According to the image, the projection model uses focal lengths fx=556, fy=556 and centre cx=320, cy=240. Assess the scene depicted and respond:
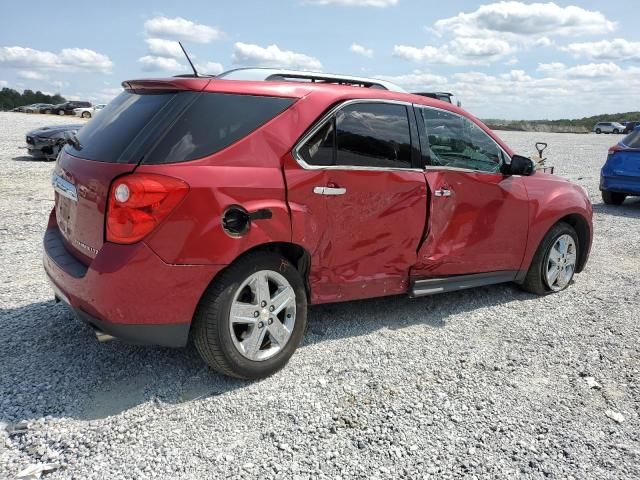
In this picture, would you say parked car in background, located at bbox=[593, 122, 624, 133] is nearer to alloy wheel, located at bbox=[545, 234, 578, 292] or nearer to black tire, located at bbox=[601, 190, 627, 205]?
black tire, located at bbox=[601, 190, 627, 205]

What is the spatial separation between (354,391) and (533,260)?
265cm

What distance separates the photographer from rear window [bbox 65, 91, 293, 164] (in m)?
3.06

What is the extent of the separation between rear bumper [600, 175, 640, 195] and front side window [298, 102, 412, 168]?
26.9ft

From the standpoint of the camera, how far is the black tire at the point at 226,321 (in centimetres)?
317

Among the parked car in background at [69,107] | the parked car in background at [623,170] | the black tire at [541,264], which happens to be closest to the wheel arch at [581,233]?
the black tire at [541,264]

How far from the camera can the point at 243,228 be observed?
125 inches

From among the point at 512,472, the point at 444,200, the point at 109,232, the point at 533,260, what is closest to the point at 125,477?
the point at 109,232

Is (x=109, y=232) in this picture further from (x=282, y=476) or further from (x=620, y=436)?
(x=620, y=436)

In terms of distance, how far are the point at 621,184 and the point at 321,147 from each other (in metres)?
9.07

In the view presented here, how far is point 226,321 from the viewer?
3.21 meters

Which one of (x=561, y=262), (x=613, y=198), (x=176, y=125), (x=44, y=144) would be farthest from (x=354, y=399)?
(x=44, y=144)

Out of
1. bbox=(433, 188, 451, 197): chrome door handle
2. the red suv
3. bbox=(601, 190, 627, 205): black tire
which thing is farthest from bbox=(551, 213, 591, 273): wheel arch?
bbox=(601, 190, 627, 205): black tire

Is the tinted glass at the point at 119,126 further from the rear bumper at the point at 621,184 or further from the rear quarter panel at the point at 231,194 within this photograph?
the rear bumper at the point at 621,184

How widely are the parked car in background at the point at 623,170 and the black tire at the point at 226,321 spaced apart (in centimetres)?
934
